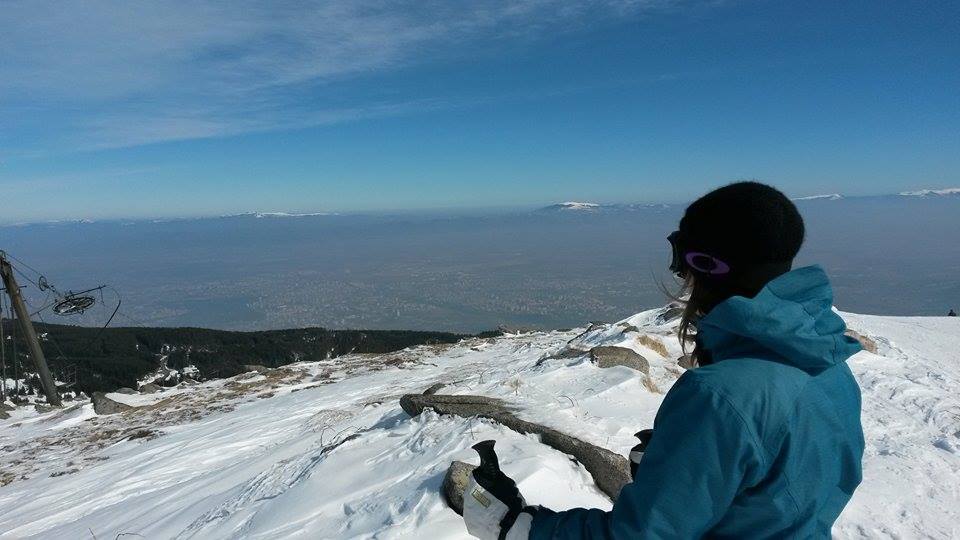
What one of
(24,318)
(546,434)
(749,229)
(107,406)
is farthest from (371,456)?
(24,318)

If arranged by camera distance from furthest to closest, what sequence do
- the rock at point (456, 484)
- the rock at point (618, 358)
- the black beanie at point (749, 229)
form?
the rock at point (618, 358), the rock at point (456, 484), the black beanie at point (749, 229)

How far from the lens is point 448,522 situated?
375cm

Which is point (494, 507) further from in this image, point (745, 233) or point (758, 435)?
point (745, 233)

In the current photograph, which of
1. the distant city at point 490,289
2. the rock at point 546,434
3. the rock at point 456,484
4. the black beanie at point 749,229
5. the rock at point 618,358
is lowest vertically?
the distant city at point 490,289

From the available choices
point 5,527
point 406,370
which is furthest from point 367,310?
point 5,527

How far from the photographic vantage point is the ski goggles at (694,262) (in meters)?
1.71

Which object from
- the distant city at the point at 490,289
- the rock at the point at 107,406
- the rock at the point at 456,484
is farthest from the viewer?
the distant city at the point at 490,289

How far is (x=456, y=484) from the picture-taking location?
4.01 metres

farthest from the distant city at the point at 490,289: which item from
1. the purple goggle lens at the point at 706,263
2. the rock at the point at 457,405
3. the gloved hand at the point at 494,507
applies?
the purple goggle lens at the point at 706,263

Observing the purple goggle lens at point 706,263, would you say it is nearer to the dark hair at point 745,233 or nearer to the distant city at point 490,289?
the dark hair at point 745,233

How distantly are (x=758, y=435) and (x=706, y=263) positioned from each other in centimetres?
61

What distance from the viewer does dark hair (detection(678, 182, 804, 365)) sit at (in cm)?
162

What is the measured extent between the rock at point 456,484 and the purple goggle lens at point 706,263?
286 cm

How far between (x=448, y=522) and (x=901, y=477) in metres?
5.48
